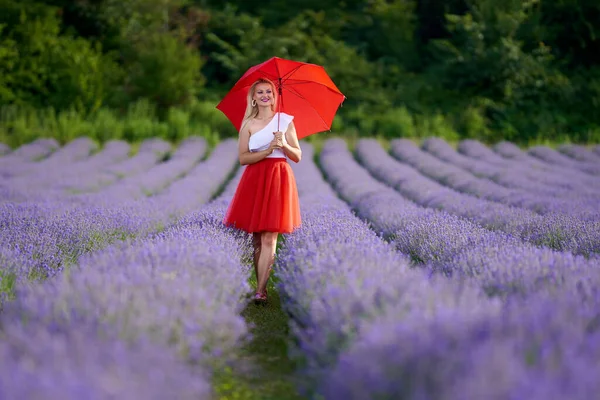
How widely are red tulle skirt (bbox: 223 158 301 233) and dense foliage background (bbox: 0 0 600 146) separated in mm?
12104

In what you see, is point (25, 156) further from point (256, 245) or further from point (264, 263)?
point (264, 263)

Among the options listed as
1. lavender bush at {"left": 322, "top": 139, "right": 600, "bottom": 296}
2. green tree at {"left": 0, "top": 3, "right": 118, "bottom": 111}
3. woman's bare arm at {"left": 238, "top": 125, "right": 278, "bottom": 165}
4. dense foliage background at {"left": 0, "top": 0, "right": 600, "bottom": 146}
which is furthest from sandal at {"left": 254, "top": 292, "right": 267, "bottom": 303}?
green tree at {"left": 0, "top": 3, "right": 118, "bottom": 111}

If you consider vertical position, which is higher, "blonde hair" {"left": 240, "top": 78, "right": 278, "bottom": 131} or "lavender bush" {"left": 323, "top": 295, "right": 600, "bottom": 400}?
"blonde hair" {"left": 240, "top": 78, "right": 278, "bottom": 131}

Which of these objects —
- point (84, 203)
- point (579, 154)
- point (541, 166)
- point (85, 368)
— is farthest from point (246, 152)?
point (579, 154)

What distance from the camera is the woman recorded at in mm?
4008

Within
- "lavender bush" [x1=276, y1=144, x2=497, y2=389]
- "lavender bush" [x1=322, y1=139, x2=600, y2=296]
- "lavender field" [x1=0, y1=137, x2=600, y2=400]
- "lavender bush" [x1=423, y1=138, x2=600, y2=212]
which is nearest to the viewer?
"lavender field" [x1=0, y1=137, x2=600, y2=400]

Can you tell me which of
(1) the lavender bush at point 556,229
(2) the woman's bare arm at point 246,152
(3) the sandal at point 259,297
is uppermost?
(2) the woman's bare arm at point 246,152

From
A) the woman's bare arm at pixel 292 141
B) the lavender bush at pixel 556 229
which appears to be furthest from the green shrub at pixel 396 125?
the woman's bare arm at pixel 292 141

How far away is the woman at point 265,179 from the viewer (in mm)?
4008

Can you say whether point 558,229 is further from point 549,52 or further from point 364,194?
point 549,52

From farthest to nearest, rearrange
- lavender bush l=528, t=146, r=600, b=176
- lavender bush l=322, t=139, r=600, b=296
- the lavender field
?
lavender bush l=528, t=146, r=600, b=176
lavender bush l=322, t=139, r=600, b=296
the lavender field

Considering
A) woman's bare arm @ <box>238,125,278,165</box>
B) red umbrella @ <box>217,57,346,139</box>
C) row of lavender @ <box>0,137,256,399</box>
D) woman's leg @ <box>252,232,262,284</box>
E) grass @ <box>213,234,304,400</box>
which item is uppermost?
red umbrella @ <box>217,57,346,139</box>

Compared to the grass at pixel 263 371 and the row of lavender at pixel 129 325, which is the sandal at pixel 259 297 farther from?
the row of lavender at pixel 129 325

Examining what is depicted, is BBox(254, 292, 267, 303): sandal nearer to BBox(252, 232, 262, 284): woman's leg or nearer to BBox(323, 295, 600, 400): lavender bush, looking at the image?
BBox(252, 232, 262, 284): woman's leg
